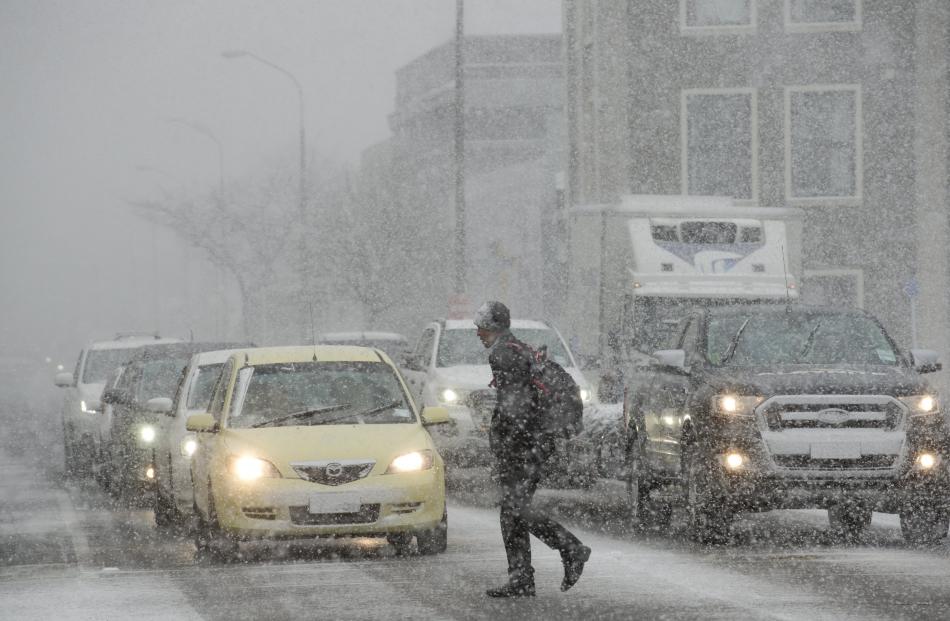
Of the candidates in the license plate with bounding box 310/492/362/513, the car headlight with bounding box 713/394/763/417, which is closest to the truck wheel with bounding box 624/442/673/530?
the car headlight with bounding box 713/394/763/417

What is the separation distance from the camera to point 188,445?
14758 mm

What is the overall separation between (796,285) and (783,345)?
946 cm

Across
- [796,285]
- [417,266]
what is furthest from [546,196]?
[796,285]

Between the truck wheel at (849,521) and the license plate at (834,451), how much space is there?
97 cm

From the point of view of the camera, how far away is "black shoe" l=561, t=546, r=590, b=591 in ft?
32.9

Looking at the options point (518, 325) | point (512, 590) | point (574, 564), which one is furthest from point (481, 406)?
point (574, 564)

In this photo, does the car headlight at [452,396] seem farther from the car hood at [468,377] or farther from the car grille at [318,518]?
the car grille at [318,518]

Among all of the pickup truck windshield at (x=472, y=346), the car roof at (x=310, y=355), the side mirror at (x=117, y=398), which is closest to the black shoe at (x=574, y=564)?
the car roof at (x=310, y=355)

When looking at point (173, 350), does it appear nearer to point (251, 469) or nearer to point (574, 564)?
point (251, 469)

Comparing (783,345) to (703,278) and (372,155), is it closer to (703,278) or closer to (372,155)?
(703,278)

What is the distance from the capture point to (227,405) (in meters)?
13.3

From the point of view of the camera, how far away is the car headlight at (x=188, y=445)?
48.0 feet

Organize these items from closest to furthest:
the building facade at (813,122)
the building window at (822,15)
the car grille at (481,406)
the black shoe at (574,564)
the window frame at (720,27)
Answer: the black shoe at (574,564) → the car grille at (481,406) → the building facade at (813,122) → the building window at (822,15) → the window frame at (720,27)

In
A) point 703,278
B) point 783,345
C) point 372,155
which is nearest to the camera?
point 783,345
